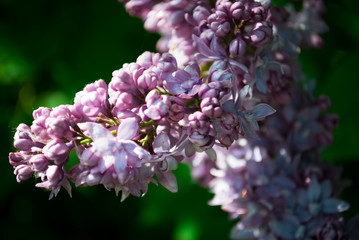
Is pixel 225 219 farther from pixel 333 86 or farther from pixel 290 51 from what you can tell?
pixel 290 51

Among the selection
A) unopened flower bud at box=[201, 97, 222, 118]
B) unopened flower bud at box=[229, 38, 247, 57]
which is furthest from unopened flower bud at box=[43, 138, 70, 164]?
unopened flower bud at box=[229, 38, 247, 57]

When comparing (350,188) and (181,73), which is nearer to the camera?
(181,73)

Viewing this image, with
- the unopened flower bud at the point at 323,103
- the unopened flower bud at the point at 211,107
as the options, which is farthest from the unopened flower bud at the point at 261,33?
the unopened flower bud at the point at 323,103

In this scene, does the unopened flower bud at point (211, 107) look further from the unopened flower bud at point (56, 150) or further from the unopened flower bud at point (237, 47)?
the unopened flower bud at point (56, 150)

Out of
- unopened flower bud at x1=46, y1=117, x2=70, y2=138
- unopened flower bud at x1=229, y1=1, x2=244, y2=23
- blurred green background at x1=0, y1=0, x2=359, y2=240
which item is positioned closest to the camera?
unopened flower bud at x1=46, y1=117, x2=70, y2=138

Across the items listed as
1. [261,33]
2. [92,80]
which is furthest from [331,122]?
[92,80]

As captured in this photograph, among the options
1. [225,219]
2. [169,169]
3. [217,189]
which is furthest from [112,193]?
[169,169]

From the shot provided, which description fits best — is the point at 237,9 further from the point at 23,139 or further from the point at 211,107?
the point at 23,139

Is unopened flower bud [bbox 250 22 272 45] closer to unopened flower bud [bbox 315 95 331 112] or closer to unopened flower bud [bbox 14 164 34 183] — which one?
unopened flower bud [bbox 315 95 331 112]
